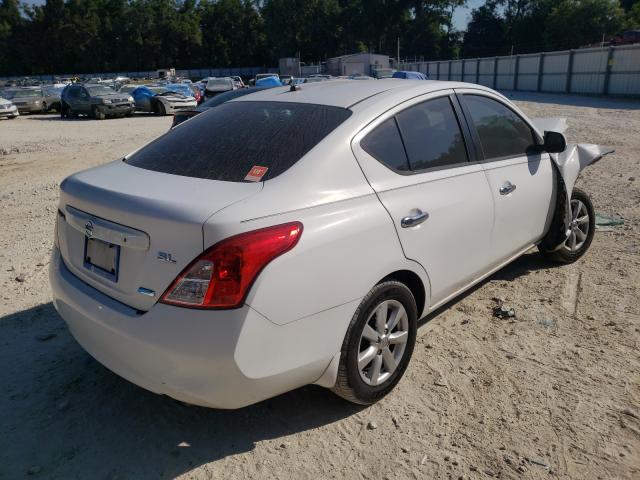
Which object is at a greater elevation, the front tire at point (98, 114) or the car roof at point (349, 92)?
the car roof at point (349, 92)

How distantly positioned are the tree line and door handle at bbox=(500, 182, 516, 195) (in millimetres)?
88170

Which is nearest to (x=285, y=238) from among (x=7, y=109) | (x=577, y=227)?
(x=577, y=227)

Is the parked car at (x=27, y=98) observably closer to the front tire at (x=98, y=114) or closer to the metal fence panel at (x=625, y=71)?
the front tire at (x=98, y=114)

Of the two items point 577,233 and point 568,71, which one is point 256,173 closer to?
point 577,233

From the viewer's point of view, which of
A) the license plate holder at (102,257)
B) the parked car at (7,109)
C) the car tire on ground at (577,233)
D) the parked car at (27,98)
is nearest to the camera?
the license plate holder at (102,257)

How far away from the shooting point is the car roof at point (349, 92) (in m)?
3.29

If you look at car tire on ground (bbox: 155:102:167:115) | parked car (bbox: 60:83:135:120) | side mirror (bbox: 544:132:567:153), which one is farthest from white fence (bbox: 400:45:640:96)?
side mirror (bbox: 544:132:567:153)

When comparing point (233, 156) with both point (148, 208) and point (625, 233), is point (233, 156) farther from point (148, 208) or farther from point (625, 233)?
point (625, 233)

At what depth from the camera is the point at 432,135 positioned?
3.41 metres

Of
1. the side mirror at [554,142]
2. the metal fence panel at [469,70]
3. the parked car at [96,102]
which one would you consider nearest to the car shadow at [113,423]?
the side mirror at [554,142]

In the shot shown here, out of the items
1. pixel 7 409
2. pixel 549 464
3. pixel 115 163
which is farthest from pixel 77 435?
pixel 549 464

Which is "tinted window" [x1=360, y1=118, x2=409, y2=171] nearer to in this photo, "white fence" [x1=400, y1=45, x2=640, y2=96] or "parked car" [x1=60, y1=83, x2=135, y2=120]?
"parked car" [x1=60, y1=83, x2=135, y2=120]

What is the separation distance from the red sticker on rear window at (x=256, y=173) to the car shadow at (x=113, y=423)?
51.5 inches

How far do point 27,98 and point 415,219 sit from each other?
32.9 meters
